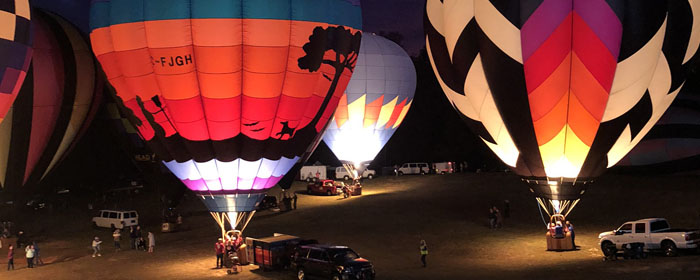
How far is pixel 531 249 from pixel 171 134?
1137 cm

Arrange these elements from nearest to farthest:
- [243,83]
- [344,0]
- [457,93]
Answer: [243,83] → [344,0] → [457,93]

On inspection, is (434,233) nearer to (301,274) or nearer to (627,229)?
(627,229)

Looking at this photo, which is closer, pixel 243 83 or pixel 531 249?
pixel 243 83

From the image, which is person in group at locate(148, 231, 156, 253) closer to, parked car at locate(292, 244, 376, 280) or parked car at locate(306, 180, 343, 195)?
parked car at locate(292, 244, 376, 280)

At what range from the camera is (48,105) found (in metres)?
29.5

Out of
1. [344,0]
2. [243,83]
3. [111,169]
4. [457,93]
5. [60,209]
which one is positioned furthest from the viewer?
[111,169]

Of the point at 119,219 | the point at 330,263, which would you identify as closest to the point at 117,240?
the point at 119,219

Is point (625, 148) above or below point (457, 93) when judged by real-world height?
below

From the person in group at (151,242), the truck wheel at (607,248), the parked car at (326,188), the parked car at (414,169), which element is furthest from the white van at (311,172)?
the truck wheel at (607,248)

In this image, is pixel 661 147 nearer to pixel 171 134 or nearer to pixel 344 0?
pixel 344 0

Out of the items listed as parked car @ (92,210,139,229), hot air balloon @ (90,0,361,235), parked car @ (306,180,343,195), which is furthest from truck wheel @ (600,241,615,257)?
parked car @ (306,180,343,195)

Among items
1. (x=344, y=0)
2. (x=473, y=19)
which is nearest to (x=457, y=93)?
(x=473, y=19)

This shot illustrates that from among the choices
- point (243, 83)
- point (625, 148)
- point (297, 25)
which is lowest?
point (625, 148)

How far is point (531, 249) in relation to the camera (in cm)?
2367
